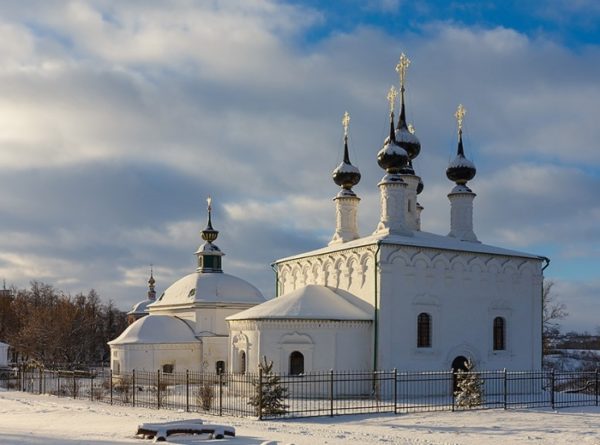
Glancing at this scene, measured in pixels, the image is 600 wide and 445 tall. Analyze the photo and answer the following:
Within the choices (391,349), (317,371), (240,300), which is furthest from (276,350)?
(240,300)

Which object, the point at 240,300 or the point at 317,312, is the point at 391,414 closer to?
the point at 317,312

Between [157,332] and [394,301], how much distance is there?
10.9 m

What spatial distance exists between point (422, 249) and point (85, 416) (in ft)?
38.2

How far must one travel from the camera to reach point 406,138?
28078mm

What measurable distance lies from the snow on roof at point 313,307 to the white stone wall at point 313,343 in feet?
0.65

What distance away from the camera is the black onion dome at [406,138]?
27953 millimetres

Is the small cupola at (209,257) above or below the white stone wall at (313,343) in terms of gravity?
above

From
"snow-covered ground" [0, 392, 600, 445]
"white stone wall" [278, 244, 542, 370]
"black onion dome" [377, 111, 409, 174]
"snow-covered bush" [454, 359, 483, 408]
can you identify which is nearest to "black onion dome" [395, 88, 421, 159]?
"black onion dome" [377, 111, 409, 174]

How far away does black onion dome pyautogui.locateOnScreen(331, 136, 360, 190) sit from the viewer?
92.4ft

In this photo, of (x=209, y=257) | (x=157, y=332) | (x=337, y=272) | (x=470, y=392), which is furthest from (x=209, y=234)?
(x=470, y=392)

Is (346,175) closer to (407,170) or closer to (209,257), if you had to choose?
(407,170)

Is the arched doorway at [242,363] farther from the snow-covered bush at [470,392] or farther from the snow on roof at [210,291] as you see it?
the snow on roof at [210,291]

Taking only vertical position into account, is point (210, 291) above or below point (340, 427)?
above

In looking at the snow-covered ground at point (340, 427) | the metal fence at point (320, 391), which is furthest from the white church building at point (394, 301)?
the snow-covered ground at point (340, 427)
